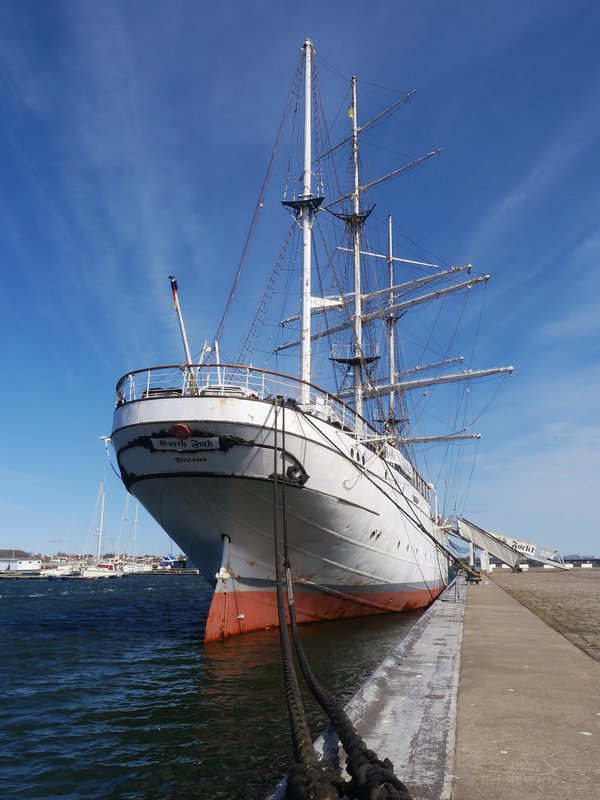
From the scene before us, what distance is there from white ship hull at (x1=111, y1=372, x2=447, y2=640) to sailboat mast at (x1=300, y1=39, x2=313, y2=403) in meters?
3.39

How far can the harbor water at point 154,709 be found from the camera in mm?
5812

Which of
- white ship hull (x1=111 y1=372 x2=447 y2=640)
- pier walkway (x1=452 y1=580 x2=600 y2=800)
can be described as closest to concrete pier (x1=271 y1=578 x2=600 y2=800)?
pier walkway (x1=452 y1=580 x2=600 y2=800)

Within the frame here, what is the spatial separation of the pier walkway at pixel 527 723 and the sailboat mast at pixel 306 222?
11.3m

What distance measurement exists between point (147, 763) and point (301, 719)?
3849mm

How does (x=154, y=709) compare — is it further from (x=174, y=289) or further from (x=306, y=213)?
(x=306, y=213)

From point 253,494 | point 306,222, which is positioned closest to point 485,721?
point 253,494

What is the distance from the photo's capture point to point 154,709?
27.2 feet

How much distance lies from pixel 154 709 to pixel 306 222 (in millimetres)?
15919

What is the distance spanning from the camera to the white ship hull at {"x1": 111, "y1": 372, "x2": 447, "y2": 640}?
42.8 feet

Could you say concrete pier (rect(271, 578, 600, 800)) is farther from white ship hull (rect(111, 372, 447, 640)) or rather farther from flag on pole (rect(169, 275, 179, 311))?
flag on pole (rect(169, 275, 179, 311))

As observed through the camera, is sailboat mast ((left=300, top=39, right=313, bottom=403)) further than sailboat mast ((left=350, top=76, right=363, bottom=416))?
No

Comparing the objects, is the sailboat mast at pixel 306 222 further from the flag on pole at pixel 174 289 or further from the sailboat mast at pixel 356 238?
the sailboat mast at pixel 356 238

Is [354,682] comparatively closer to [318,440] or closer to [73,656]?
→ [318,440]

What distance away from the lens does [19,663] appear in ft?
39.3
